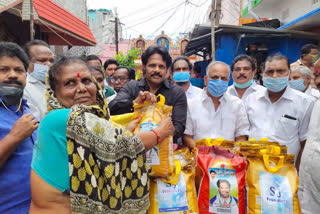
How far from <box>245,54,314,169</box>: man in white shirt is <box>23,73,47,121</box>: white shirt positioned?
252 cm

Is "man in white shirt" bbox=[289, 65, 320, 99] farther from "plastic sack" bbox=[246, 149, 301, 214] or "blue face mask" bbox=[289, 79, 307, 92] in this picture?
"plastic sack" bbox=[246, 149, 301, 214]

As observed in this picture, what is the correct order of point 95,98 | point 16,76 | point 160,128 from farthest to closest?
point 16,76 < point 160,128 < point 95,98

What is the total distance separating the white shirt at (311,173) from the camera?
192cm

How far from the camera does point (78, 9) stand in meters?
10.5

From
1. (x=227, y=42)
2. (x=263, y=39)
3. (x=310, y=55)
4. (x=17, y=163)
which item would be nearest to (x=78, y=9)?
(x=227, y=42)

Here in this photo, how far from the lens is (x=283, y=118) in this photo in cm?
267

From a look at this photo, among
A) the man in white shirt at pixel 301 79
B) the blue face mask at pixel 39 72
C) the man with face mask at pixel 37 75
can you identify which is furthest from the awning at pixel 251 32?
the blue face mask at pixel 39 72

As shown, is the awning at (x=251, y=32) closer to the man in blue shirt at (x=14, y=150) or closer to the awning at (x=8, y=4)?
the awning at (x=8, y=4)

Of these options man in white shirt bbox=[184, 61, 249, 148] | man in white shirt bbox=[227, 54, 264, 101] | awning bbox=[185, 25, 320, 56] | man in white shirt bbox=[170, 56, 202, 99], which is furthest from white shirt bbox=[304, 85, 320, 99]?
awning bbox=[185, 25, 320, 56]

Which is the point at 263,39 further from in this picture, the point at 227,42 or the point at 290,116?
the point at 290,116

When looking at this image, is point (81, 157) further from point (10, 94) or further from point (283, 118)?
point (283, 118)

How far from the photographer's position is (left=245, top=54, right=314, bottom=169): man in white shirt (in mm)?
2625

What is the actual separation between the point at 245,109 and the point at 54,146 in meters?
2.33

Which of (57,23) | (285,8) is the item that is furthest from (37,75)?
(285,8)
